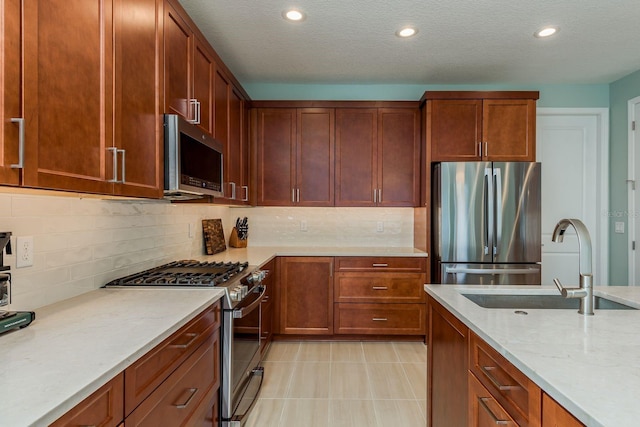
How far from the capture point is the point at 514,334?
1.07 metres

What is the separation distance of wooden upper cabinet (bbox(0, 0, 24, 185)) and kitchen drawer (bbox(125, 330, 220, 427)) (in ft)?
2.47

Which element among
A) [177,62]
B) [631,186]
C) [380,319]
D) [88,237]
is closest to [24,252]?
[88,237]

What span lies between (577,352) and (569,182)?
3.53 m

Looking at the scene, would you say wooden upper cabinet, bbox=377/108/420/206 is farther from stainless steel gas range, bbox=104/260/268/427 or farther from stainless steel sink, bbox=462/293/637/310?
stainless steel sink, bbox=462/293/637/310

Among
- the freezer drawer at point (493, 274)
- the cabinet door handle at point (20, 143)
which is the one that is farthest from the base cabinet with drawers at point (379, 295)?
the cabinet door handle at point (20, 143)

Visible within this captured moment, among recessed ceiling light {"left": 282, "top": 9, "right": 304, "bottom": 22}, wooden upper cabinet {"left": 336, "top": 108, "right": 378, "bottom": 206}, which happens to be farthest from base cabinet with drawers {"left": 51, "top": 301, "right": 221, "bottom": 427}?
wooden upper cabinet {"left": 336, "top": 108, "right": 378, "bottom": 206}

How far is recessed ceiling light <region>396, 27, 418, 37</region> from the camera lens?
8.41ft

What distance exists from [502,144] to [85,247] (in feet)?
11.0

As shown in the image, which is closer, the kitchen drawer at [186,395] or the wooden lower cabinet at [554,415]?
the wooden lower cabinet at [554,415]

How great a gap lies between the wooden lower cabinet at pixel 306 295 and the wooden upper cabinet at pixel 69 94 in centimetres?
217

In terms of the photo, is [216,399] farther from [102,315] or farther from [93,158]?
[93,158]

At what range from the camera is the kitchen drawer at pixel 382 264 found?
10.8 feet

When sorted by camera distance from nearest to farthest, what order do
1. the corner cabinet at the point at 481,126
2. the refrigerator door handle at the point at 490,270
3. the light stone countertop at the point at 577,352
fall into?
the light stone countertop at the point at 577,352 → the refrigerator door handle at the point at 490,270 → the corner cabinet at the point at 481,126

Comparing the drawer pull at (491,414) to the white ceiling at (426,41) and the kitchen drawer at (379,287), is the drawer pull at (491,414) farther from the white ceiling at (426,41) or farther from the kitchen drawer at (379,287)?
the white ceiling at (426,41)
